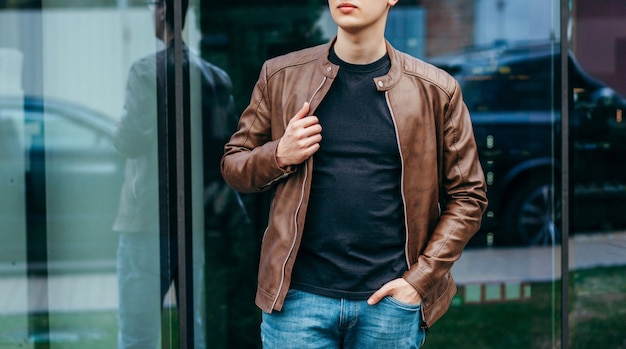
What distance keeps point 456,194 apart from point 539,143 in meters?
1.97

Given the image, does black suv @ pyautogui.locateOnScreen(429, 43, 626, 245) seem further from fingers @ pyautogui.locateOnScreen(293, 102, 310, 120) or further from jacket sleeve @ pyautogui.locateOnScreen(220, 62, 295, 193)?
fingers @ pyautogui.locateOnScreen(293, 102, 310, 120)

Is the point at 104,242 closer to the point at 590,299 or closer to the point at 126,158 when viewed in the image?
the point at 126,158

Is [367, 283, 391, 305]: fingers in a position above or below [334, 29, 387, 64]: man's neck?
below

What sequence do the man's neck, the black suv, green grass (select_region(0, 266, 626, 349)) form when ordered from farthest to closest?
green grass (select_region(0, 266, 626, 349)) < the black suv < the man's neck

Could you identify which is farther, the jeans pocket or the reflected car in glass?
the reflected car in glass

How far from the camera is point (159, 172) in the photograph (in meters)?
4.70

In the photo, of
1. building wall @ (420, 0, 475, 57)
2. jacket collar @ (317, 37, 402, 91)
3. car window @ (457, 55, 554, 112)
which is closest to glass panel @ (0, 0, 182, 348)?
building wall @ (420, 0, 475, 57)

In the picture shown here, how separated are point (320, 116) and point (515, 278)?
237 centimetres

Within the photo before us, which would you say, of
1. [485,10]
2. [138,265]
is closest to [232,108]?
[138,265]

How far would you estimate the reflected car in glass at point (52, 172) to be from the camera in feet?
15.4

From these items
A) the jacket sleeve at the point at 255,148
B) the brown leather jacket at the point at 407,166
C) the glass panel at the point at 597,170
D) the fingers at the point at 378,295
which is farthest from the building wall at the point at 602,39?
the fingers at the point at 378,295

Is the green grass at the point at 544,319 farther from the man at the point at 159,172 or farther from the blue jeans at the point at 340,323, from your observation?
the blue jeans at the point at 340,323

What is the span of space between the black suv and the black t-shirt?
1956 mm

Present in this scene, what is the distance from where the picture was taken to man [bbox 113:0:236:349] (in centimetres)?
468
